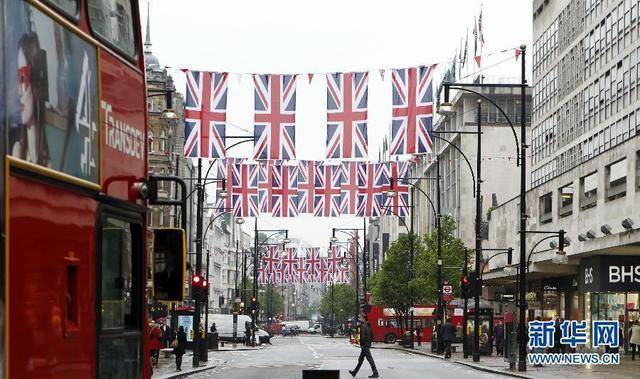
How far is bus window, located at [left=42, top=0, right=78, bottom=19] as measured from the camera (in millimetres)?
7143

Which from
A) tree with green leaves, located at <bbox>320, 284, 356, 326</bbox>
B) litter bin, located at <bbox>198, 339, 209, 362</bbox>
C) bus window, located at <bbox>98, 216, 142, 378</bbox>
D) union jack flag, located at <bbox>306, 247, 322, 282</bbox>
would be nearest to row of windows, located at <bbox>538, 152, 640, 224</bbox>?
litter bin, located at <bbox>198, 339, 209, 362</bbox>

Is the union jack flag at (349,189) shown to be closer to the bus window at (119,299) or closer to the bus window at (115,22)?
the bus window at (115,22)

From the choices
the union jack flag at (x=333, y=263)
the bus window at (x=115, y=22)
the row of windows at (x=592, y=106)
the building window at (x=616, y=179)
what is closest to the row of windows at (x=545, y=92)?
the row of windows at (x=592, y=106)

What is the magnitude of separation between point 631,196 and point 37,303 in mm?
43362

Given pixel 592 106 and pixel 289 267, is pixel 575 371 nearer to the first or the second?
pixel 592 106

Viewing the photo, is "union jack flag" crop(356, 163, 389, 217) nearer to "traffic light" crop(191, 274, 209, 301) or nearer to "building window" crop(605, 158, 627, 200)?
"building window" crop(605, 158, 627, 200)

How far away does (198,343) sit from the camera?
4791cm

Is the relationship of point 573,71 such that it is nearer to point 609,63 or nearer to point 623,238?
point 609,63

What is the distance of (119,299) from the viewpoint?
8508 mm

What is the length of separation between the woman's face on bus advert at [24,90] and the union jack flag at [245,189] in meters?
49.0

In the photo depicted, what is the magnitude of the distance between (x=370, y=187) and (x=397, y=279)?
40904 mm

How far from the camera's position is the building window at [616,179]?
4918 centimetres

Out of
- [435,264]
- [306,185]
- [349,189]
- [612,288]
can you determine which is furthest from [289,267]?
[612,288]

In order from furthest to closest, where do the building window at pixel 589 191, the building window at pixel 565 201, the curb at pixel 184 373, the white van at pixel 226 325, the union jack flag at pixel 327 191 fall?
the white van at pixel 226 325, the building window at pixel 565 201, the union jack flag at pixel 327 191, the building window at pixel 589 191, the curb at pixel 184 373
